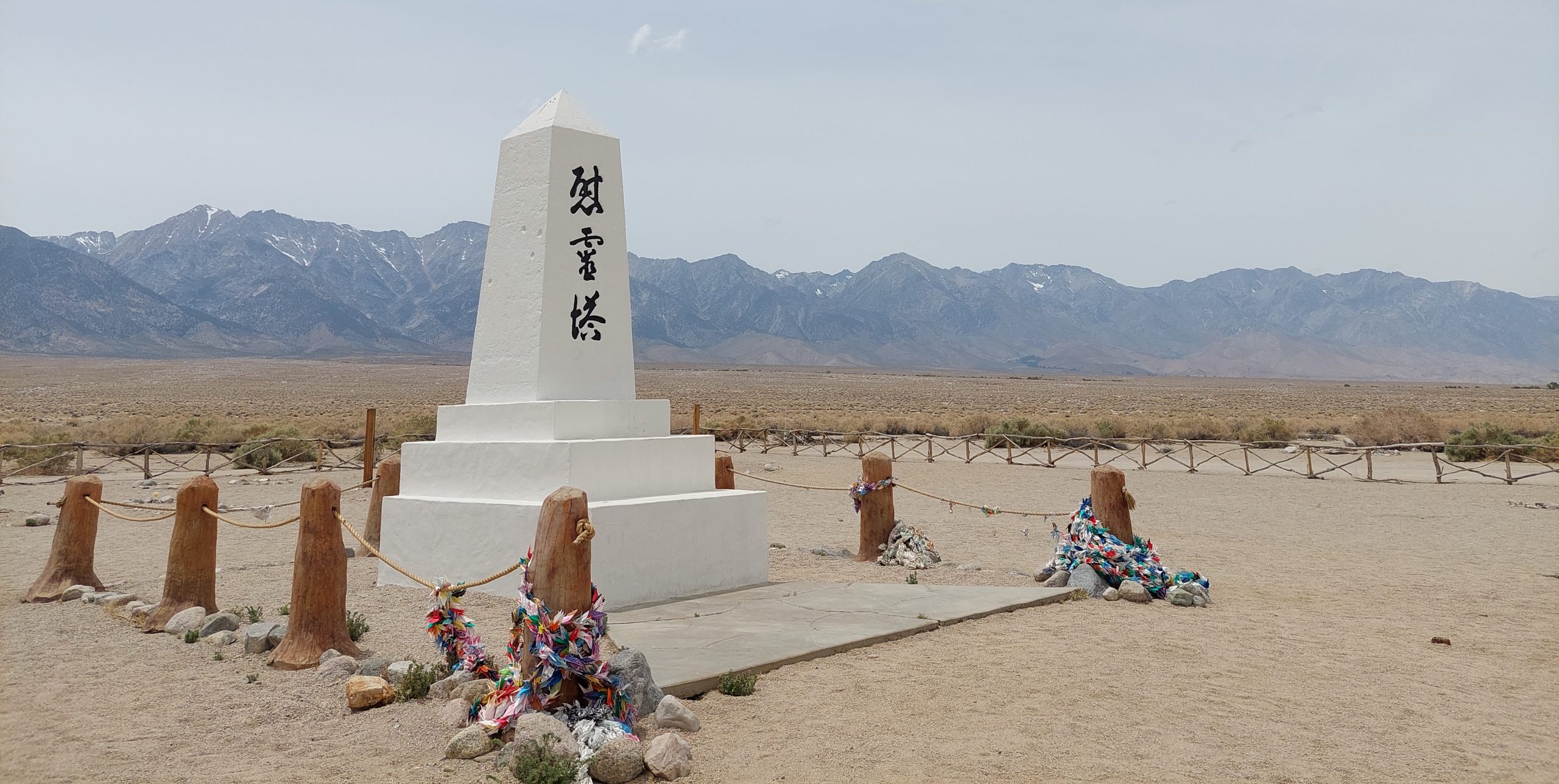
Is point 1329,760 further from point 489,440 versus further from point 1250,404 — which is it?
point 1250,404

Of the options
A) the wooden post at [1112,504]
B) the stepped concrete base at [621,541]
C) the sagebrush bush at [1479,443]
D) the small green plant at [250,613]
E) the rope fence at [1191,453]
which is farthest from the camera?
the sagebrush bush at [1479,443]

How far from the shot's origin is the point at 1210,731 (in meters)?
5.11

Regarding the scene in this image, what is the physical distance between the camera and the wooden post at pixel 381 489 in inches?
422

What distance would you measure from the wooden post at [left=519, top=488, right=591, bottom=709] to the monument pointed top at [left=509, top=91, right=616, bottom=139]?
4.88 meters

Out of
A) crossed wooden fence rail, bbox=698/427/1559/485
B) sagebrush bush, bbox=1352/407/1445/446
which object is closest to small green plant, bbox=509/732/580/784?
crossed wooden fence rail, bbox=698/427/1559/485

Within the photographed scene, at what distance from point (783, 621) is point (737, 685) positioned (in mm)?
1782

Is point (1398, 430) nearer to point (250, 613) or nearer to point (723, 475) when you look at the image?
point (723, 475)

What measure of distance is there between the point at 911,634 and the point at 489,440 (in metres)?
4.03

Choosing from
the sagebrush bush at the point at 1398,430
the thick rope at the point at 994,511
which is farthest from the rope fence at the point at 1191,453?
the thick rope at the point at 994,511

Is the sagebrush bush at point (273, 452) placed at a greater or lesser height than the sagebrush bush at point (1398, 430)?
lesser

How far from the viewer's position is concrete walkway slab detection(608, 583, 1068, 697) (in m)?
6.05

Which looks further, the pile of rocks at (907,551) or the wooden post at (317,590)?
the pile of rocks at (907,551)

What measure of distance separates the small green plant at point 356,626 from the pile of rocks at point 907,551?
5394 mm

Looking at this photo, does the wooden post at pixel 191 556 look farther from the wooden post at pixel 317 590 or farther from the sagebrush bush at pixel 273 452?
the sagebrush bush at pixel 273 452
